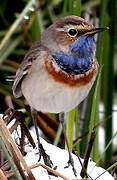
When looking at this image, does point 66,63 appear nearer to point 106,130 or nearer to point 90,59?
point 90,59

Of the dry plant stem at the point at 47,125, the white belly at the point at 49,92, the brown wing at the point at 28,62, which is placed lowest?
the dry plant stem at the point at 47,125

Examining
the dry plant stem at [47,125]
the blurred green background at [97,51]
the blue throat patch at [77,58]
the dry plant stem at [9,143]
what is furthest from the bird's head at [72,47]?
the dry plant stem at [47,125]

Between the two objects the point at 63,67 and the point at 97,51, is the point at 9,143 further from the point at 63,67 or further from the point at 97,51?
the point at 97,51

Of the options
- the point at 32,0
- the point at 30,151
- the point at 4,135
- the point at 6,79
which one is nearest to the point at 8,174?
the point at 4,135

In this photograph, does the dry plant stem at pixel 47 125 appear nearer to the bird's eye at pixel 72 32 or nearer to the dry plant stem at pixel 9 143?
the bird's eye at pixel 72 32

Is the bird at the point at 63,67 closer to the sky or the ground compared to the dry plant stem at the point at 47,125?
closer to the sky

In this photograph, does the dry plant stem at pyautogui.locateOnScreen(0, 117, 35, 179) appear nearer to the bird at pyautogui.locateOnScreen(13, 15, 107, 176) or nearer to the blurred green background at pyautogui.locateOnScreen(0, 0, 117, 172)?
the bird at pyautogui.locateOnScreen(13, 15, 107, 176)

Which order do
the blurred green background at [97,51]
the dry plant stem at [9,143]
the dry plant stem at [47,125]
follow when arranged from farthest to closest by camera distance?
1. the dry plant stem at [47,125]
2. the blurred green background at [97,51]
3. the dry plant stem at [9,143]

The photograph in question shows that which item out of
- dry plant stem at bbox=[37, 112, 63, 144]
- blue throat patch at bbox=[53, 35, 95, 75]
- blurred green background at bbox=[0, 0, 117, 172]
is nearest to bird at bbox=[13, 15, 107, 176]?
blue throat patch at bbox=[53, 35, 95, 75]
